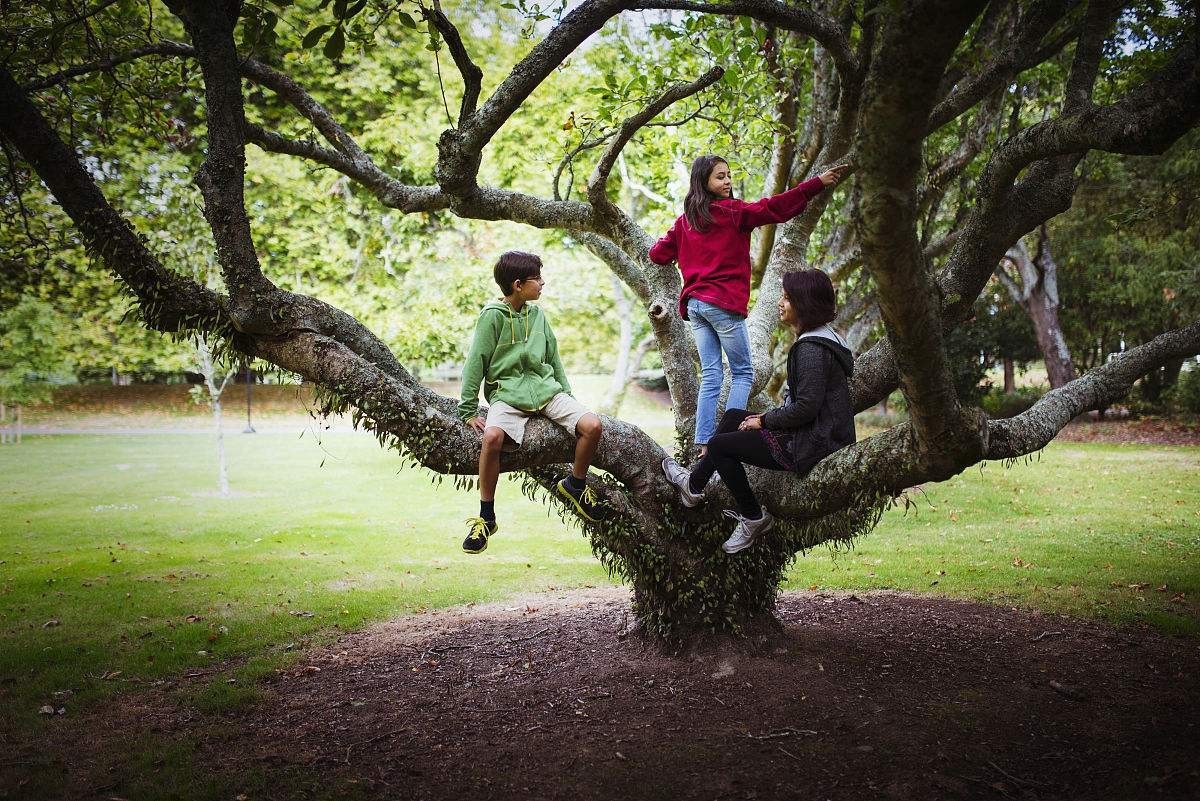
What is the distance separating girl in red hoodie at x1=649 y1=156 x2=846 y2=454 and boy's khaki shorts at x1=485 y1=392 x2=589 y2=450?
88 cm

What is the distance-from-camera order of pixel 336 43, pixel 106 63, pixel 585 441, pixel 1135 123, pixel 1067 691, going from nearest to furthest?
pixel 1135 123 < pixel 336 43 < pixel 585 441 < pixel 106 63 < pixel 1067 691

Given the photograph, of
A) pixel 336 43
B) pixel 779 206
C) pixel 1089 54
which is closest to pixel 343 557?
pixel 336 43

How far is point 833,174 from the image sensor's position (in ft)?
14.1

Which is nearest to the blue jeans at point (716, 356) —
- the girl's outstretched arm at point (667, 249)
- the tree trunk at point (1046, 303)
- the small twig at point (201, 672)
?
the girl's outstretched arm at point (667, 249)

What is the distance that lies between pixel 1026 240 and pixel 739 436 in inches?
738

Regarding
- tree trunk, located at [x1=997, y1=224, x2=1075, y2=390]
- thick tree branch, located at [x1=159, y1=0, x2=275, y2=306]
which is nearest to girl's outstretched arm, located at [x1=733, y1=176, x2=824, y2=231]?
→ thick tree branch, located at [x1=159, y1=0, x2=275, y2=306]

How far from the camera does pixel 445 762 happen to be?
4402 mm

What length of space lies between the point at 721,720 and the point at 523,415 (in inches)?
87.9

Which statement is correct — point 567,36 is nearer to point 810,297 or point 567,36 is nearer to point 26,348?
point 810,297

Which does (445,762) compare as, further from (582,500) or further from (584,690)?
(582,500)

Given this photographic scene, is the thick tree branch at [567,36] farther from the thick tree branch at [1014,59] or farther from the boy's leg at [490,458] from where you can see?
the boy's leg at [490,458]

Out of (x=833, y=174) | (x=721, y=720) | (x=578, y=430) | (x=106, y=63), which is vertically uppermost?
(x=106, y=63)

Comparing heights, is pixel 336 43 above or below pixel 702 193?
above

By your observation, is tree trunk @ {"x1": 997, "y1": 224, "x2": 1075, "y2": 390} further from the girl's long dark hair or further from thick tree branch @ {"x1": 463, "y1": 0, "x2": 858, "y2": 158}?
the girl's long dark hair
